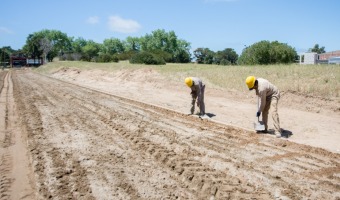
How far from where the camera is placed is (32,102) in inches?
525

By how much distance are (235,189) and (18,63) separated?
79.4 meters

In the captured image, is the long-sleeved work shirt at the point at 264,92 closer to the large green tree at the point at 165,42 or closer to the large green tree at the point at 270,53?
the large green tree at the point at 270,53

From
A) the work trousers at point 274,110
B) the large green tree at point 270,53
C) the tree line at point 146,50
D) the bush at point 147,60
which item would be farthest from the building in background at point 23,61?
the work trousers at point 274,110

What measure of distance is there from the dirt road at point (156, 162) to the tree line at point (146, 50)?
25595 millimetres

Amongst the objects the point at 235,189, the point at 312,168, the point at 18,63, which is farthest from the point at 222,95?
the point at 18,63

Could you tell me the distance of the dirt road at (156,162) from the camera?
479 centimetres

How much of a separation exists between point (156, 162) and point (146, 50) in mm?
84656

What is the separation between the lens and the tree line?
36062mm

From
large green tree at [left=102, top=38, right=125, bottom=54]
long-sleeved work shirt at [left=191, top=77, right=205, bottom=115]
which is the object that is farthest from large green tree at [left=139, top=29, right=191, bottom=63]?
long-sleeved work shirt at [left=191, top=77, right=205, bottom=115]

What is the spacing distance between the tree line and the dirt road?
2559cm

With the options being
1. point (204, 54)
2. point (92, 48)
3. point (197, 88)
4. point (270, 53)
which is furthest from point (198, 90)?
point (92, 48)

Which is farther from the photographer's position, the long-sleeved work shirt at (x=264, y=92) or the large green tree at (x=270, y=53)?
the large green tree at (x=270, y=53)

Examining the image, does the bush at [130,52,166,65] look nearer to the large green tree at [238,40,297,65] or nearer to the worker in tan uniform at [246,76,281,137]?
the large green tree at [238,40,297,65]

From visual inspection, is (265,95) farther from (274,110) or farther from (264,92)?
(274,110)
